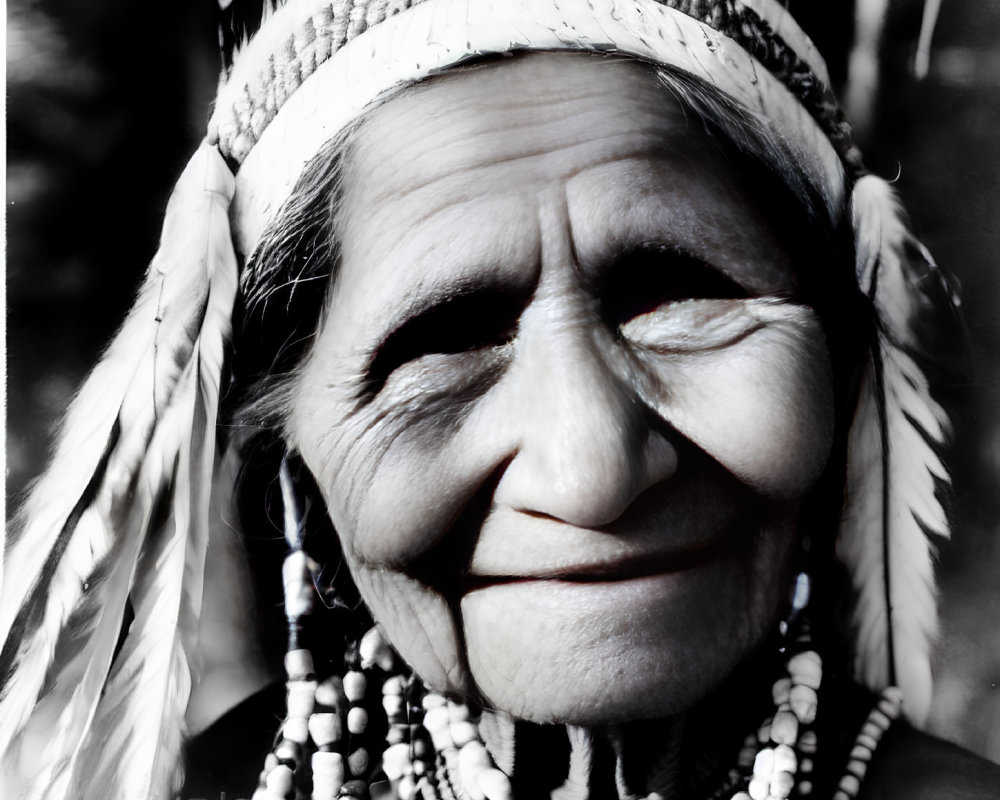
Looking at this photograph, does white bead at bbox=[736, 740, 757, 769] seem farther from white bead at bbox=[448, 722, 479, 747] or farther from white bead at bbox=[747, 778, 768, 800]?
white bead at bbox=[448, 722, 479, 747]

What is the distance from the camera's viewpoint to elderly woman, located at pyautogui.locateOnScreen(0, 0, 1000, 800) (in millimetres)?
856

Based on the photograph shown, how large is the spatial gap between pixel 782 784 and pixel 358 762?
439 millimetres

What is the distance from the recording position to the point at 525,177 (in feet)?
2.85

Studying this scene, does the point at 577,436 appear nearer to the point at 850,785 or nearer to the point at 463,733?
the point at 463,733

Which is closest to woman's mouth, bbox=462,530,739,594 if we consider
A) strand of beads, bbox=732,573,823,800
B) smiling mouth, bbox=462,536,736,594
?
smiling mouth, bbox=462,536,736,594

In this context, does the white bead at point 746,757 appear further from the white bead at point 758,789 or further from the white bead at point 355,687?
the white bead at point 355,687

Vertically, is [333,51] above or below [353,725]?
above

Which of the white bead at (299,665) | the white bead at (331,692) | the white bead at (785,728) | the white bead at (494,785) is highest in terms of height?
the white bead at (299,665)

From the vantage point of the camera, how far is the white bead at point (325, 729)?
0.94 metres

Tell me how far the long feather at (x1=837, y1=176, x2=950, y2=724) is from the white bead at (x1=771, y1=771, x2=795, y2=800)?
5.7 inches

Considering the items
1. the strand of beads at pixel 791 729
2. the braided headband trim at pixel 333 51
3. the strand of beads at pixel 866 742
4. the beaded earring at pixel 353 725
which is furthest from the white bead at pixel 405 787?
the braided headband trim at pixel 333 51

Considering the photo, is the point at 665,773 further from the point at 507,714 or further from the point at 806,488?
the point at 806,488

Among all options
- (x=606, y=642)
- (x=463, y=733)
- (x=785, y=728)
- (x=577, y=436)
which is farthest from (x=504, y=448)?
(x=785, y=728)

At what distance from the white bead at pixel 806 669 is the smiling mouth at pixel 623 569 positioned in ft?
0.53
